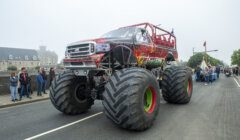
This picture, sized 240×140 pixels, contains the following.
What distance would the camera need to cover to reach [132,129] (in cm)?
550

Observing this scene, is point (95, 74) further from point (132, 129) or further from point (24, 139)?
point (24, 139)

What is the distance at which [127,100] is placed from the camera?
5312mm

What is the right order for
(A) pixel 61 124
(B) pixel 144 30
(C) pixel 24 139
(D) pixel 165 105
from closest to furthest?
(C) pixel 24 139 < (A) pixel 61 124 < (B) pixel 144 30 < (D) pixel 165 105

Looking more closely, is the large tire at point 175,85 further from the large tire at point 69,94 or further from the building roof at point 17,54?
the building roof at point 17,54

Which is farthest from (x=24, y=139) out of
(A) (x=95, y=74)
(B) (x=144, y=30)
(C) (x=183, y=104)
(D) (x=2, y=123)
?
(C) (x=183, y=104)

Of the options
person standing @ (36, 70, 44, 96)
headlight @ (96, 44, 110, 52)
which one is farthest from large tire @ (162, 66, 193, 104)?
person standing @ (36, 70, 44, 96)

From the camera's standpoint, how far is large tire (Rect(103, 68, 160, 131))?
533cm

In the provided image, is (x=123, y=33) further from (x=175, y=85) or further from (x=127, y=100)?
(x=127, y=100)

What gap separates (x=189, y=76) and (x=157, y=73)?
4.42 feet

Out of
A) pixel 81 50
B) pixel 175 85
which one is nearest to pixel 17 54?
pixel 175 85

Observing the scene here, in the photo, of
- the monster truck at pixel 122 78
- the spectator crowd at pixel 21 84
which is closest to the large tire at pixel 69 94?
the monster truck at pixel 122 78

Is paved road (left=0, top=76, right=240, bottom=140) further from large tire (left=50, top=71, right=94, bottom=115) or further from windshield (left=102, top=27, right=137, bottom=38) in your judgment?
windshield (left=102, top=27, right=137, bottom=38)

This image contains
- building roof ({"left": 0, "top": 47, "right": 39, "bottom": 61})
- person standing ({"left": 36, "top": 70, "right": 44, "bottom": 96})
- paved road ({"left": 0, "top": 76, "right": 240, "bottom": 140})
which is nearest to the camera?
paved road ({"left": 0, "top": 76, "right": 240, "bottom": 140})

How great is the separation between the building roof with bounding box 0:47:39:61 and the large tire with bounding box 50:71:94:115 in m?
113
